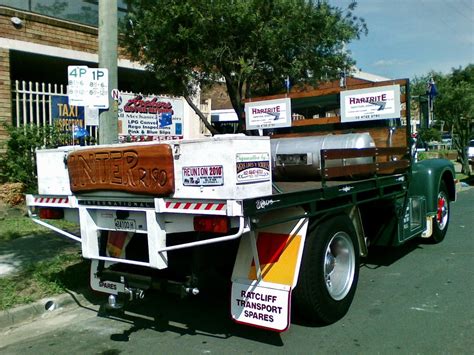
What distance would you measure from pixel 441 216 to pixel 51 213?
19.5 ft

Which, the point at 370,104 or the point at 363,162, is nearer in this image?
the point at 363,162

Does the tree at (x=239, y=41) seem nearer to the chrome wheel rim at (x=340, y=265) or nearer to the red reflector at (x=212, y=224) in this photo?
the chrome wheel rim at (x=340, y=265)

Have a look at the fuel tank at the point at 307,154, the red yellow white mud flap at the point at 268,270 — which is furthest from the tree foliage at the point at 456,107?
the red yellow white mud flap at the point at 268,270

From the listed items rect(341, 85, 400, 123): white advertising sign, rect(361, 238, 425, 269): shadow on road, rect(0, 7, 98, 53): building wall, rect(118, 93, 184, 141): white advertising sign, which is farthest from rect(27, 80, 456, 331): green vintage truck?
rect(0, 7, 98, 53): building wall

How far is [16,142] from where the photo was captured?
10.2 meters

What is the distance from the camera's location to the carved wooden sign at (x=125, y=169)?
12.5ft

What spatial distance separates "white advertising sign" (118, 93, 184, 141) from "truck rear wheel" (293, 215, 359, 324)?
27.0 feet

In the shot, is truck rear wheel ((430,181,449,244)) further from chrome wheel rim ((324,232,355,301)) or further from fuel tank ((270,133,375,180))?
A: chrome wheel rim ((324,232,355,301))

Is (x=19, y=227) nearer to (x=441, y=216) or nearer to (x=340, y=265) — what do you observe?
(x=340, y=265)

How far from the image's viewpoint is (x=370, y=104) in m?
6.51

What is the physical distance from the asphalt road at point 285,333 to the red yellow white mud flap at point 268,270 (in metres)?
0.30

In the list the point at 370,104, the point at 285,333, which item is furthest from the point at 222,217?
the point at 370,104

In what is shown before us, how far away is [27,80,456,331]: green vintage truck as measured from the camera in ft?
11.9

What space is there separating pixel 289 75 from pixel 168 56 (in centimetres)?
214
